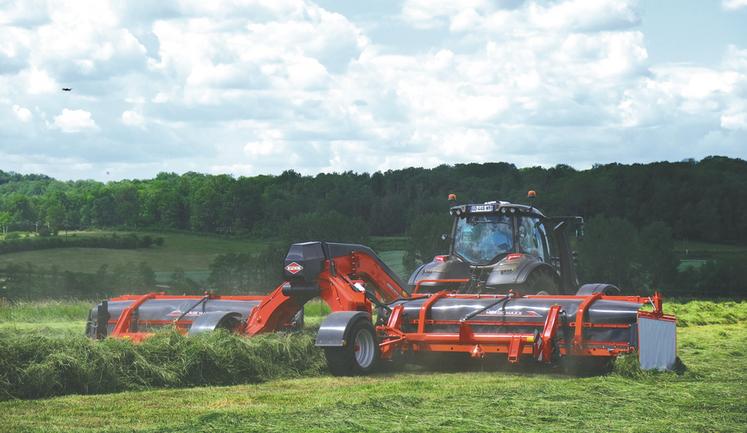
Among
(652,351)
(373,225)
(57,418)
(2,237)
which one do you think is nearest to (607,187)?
(373,225)

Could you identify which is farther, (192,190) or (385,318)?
(192,190)

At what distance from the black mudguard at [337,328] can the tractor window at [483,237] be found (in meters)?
3.40

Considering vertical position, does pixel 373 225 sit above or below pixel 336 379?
above

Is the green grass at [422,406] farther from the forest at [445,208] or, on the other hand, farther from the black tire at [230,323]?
the forest at [445,208]

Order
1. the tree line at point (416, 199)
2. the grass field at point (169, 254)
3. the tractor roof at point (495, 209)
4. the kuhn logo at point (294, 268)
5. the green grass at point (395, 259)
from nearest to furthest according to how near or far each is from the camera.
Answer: the kuhn logo at point (294, 268) < the tractor roof at point (495, 209) < the green grass at point (395, 259) < the grass field at point (169, 254) < the tree line at point (416, 199)

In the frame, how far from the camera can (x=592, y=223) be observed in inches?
2253

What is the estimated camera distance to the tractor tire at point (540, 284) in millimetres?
15109

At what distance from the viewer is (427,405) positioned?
10094mm

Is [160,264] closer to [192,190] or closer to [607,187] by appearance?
[192,190]

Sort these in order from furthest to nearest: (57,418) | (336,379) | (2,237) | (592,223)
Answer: (2,237), (592,223), (336,379), (57,418)

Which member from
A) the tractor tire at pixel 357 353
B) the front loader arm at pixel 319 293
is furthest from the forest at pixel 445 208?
the tractor tire at pixel 357 353

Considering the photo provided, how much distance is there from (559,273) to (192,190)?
6019 centimetres

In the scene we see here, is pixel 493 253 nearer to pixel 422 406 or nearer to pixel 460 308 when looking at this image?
pixel 460 308

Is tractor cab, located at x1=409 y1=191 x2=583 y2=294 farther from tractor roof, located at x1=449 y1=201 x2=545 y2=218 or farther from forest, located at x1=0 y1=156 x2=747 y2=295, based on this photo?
forest, located at x1=0 y1=156 x2=747 y2=295
